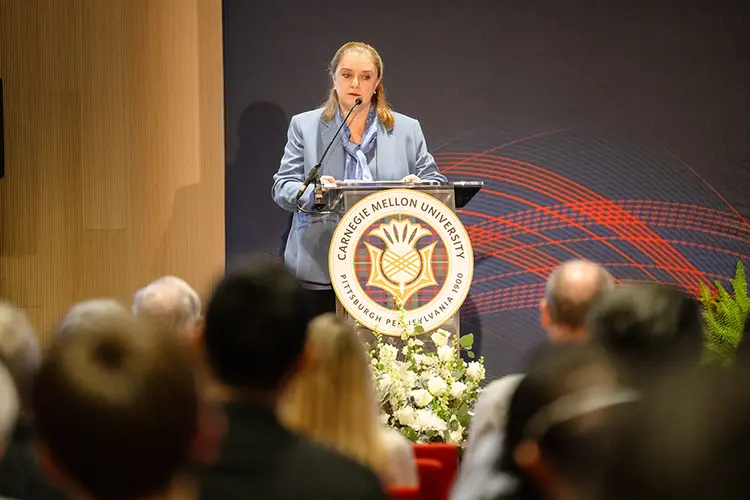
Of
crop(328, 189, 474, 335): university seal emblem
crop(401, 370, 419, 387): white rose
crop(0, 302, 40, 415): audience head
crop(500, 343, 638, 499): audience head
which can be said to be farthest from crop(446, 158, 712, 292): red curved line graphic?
crop(500, 343, 638, 499): audience head

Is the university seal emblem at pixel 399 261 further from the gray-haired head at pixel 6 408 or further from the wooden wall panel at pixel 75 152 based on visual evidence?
the gray-haired head at pixel 6 408

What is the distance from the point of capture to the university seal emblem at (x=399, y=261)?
4.68 meters

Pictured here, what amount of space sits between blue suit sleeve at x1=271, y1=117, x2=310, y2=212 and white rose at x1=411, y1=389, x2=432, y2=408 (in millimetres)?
1353

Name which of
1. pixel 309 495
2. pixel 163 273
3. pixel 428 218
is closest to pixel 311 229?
pixel 428 218

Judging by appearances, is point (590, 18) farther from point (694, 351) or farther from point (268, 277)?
point (268, 277)

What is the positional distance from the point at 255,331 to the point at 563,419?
651mm

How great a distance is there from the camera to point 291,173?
17.7 ft

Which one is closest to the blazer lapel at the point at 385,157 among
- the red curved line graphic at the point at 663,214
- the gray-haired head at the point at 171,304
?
the red curved line graphic at the point at 663,214

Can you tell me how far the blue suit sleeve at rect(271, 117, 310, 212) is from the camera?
516 centimetres

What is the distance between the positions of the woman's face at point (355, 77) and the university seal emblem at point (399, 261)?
0.90 metres

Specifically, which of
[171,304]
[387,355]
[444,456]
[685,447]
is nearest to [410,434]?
[387,355]

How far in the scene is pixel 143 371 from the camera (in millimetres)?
1272

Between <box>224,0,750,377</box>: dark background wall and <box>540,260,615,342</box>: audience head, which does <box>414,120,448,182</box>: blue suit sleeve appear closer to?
<box>224,0,750,377</box>: dark background wall

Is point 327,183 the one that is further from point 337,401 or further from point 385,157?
point 337,401
